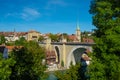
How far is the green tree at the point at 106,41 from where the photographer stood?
12.3m

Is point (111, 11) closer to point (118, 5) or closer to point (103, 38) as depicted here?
point (118, 5)

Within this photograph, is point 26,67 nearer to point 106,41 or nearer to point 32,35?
point 106,41

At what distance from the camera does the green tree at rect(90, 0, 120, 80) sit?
12305 millimetres

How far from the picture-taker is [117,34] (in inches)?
484

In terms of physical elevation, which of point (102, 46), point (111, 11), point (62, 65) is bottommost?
point (62, 65)

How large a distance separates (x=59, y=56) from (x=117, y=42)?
190 feet

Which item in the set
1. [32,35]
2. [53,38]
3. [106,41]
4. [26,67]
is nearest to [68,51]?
[53,38]

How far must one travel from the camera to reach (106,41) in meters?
12.7

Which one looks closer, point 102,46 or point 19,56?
point 102,46

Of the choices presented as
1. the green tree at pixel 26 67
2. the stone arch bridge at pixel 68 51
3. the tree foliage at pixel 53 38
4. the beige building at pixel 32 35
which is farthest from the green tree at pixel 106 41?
the beige building at pixel 32 35

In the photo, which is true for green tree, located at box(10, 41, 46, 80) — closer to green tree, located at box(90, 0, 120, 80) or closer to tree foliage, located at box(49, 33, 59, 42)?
green tree, located at box(90, 0, 120, 80)

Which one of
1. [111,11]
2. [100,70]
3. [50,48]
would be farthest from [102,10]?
[50,48]

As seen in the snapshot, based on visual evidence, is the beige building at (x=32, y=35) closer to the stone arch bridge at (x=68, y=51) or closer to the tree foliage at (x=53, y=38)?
the tree foliage at (x=53, y=38)

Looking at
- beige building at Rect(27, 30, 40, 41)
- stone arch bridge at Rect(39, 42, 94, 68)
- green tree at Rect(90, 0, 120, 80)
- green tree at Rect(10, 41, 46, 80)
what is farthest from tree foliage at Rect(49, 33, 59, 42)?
green tree at Rect(90, 0, 120, 80)
